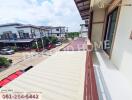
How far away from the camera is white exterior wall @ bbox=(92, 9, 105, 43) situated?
4.69 metres

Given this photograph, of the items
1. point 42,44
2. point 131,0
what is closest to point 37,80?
point 131,0

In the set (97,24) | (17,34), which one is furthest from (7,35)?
(97,24)

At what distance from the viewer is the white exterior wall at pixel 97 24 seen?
4687 mm

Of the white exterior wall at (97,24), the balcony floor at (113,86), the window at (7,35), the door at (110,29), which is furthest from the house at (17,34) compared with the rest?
the balcony floor at (113,86)

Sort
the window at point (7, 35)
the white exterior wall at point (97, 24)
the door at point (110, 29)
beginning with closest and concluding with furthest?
the door at point (110, 29)
the white exterior wall at point (97, 24)
the window at point (7, 35)

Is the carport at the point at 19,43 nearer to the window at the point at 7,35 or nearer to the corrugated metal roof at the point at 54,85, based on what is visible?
the window at the point at 7,35

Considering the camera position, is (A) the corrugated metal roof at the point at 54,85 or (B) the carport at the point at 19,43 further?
(B) the carport at the point at 19,43

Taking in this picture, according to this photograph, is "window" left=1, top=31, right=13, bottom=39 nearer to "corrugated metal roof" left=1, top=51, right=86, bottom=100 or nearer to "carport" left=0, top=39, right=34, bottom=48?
"carport" left=0, top=39, right=34, bottom=48

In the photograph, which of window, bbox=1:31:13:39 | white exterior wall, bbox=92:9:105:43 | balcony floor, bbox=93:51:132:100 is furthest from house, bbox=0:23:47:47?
balcony floor, bbox=93:51:132:100

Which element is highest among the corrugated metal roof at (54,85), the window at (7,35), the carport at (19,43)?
the window at (7,35)

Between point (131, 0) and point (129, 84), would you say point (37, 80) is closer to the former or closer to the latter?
point (129, 84)

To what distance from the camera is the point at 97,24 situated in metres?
4.92

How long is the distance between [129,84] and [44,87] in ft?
4.86

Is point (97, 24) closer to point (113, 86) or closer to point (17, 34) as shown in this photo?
point (113, 86)
